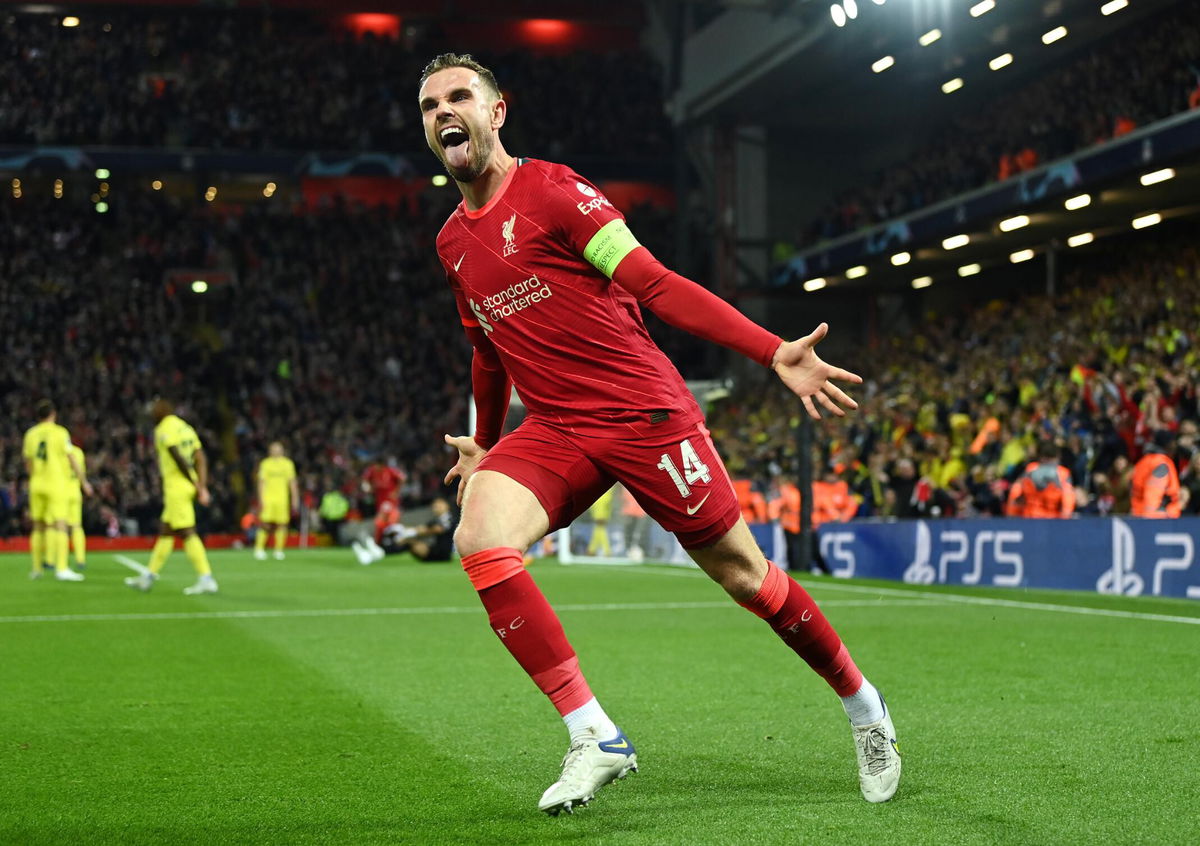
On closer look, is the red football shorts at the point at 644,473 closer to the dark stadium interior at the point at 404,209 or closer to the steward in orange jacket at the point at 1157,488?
the steward in orange jacket at the point at 1157,488

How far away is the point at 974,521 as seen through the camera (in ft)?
53.1

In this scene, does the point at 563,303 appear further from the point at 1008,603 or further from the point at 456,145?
the point at 1008,603

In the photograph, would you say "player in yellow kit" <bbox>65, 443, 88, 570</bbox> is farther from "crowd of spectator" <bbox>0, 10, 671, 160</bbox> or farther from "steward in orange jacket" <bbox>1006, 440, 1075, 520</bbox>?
"crowd of spectator" <bbox>0, 10, 671, 160</bbox>

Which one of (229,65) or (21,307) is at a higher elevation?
(229,65)

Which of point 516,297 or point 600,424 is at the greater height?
point 516,297

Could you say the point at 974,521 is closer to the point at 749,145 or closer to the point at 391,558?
the point at 391,558

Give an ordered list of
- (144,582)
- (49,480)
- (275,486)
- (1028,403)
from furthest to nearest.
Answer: (275,486) < (1028,403) < (49,480) < (144,582)

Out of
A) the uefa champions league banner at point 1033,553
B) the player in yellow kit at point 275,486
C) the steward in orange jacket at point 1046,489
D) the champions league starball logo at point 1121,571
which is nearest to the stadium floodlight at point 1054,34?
the steward in orange jacket at point 1046,489

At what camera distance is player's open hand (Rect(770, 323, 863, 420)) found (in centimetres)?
393

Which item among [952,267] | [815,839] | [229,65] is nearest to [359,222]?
[229,65]

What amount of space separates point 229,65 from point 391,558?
67.9 ft

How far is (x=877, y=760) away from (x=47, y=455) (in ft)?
48.3

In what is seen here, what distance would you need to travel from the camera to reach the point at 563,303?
14.8ft

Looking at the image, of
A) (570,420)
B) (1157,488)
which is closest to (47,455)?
(1157,488)
